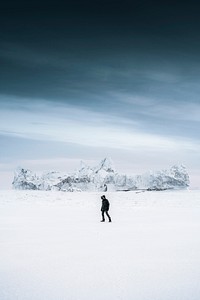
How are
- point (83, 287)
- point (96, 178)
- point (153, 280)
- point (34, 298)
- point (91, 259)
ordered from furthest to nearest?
point (96, 178)
point (91, 259)
point (153, 280)
point (83, 287)
point (34, 298)

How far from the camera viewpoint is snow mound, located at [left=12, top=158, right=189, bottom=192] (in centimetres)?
6825

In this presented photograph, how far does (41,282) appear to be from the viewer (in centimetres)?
607

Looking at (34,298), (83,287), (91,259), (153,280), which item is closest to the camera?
(34,298)

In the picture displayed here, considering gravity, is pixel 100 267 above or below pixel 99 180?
below

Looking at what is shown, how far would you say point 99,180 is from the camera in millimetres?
73375

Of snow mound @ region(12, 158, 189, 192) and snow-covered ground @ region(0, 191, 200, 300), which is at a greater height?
snow mound @ region(12, 158, 189, 192)

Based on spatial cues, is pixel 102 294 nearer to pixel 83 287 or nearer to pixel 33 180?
pixel 83 287

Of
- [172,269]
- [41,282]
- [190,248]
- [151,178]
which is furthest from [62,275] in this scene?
[151,178]

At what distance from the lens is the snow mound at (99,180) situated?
224 feet

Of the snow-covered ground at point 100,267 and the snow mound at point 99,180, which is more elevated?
the snow mound at point 99,180

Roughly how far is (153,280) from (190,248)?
12.1 ft

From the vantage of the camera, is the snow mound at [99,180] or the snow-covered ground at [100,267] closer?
the snow-covered ground at [100,267]

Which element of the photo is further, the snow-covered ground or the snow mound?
the snow mound

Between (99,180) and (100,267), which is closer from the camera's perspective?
(100,267)
